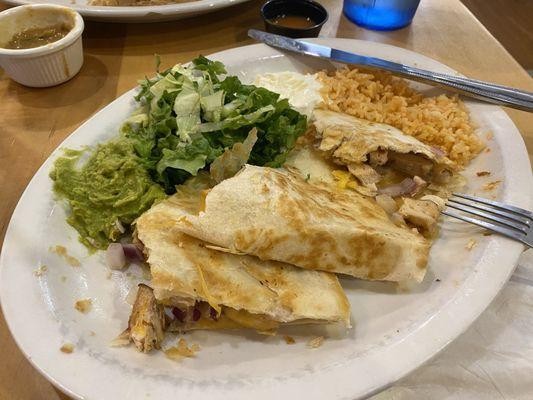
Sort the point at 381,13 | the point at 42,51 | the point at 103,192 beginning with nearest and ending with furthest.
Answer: the point at 103,192
the point at 42,51
the point at 381,13

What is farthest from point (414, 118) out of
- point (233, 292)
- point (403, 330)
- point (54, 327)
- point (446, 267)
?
point (54, 327)

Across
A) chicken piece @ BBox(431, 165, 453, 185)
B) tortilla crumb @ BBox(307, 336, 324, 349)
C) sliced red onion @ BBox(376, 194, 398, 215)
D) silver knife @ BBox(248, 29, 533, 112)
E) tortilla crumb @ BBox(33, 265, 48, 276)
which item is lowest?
tortilla crumb @ BBox(33, 265, 48, 276)

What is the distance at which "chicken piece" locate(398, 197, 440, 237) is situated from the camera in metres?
1.63

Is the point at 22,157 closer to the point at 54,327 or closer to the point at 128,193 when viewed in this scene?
the point at 128,193

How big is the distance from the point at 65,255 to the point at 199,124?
0.71 meters

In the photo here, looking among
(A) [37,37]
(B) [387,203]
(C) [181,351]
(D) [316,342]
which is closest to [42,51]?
(A) [37,37]

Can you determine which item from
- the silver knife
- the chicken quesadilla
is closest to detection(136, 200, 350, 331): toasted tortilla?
the chicken quesadilla

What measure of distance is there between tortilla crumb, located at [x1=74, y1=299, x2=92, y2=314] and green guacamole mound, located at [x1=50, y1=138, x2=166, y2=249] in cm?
25

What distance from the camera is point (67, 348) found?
1253mm

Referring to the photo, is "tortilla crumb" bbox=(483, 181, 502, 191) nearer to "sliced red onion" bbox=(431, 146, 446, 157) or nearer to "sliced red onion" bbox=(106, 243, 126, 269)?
"sliced red onion" bbox=(431, 146, 446, 157)

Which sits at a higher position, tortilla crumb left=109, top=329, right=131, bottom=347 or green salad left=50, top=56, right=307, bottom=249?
green salad left=50, top=56, right=307, bottom=249

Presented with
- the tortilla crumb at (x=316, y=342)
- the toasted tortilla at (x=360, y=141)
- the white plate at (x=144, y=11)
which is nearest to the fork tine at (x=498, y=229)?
the toasted tortilla at (x=360, y=141)

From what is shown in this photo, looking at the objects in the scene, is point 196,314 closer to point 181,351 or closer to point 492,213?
point 181,351

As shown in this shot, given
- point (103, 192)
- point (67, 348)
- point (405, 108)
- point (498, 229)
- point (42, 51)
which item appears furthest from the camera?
point (42, 51)
